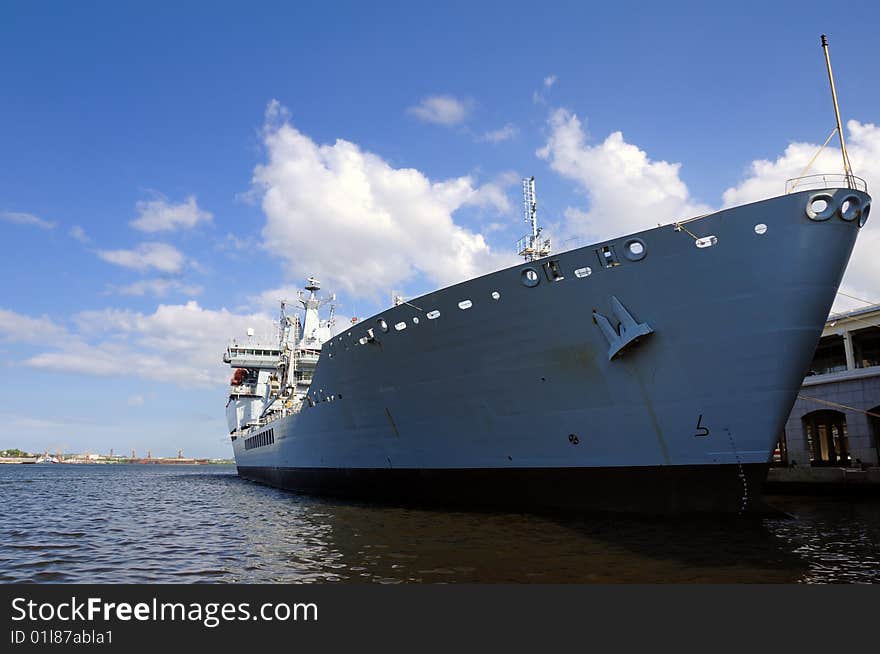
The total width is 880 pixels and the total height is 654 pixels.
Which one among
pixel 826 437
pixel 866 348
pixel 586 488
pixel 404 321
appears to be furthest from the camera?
pixel 866 348

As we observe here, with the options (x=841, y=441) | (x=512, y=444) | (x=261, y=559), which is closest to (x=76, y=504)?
(x=261, y=559)

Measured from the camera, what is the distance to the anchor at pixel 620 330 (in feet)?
38.0

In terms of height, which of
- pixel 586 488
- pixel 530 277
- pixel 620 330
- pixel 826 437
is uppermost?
pixel 530 277

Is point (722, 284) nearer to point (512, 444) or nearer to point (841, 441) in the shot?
point (512, 444)

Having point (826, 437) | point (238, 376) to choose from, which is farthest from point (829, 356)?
point (238, 376)

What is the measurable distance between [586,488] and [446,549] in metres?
4.30

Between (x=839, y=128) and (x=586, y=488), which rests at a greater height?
(x=839, y=128)

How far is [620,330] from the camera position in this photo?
11.9 metres

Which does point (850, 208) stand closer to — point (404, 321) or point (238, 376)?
point (404, 321)

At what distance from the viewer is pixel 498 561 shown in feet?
29.0

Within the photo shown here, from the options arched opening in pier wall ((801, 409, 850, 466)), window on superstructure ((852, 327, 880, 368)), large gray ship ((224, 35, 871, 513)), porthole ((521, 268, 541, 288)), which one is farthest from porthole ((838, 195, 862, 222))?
window on superstructure ((852, 327, 880, 368))

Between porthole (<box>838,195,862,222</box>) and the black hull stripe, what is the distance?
5.18m

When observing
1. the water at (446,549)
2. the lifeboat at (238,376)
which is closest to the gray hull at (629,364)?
the water at (446,549)

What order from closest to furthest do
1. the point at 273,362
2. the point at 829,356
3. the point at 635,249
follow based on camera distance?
the point at 635,249 → the point at 829,356 → the point at 273,362
